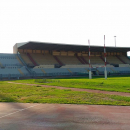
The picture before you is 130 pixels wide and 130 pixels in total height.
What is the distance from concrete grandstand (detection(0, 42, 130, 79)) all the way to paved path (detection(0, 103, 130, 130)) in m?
33.9

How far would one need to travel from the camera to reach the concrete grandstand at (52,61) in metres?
47.6

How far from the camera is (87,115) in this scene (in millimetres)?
7953

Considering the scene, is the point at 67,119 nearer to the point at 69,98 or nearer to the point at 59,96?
the point at 69,98

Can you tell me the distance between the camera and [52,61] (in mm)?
56438

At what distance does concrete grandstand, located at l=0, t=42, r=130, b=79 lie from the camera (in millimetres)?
47612

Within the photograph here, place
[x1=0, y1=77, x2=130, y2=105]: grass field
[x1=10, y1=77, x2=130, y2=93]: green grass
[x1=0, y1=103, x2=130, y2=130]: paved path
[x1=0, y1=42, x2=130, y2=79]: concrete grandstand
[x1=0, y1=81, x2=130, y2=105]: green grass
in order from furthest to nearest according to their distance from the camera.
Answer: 1. [x1=0, y1=42, x2=130, y2=79]: concrete grandstand
2. [x1=10, y1=77, x2=130, y2=93]: green grass
3. [x1=0, y1=77, x2=130, y2=105]: grass field
4. [x1=0, y1=81, x2=130, y2=105]: green grass
5. [x1=0, y1=103, x2=130, y2=130]: paved path

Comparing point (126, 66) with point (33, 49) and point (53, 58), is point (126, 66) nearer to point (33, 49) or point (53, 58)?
point (53, 58)

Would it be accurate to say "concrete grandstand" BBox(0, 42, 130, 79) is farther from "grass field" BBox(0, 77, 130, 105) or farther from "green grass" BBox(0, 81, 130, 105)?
"green grass" BBox(0, 81, 130, 105)

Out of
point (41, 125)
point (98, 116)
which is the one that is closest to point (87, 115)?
point (98, 116)

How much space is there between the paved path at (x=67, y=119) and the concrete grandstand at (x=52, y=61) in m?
33.9

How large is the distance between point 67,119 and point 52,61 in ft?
162

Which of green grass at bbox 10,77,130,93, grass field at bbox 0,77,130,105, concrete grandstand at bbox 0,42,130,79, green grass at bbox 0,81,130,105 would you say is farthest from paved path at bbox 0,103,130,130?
concrete grandstand at bbox 0,42,130,79

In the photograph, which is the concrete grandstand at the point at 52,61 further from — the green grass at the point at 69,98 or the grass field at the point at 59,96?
the green grass at the point at 69,98

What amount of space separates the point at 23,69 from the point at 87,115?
41.7m
